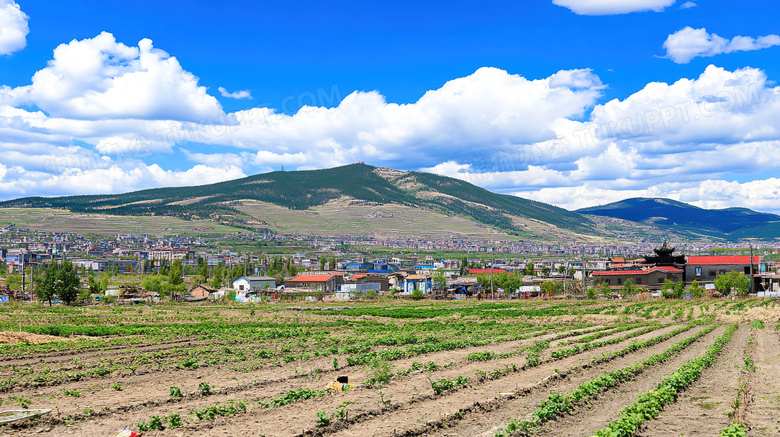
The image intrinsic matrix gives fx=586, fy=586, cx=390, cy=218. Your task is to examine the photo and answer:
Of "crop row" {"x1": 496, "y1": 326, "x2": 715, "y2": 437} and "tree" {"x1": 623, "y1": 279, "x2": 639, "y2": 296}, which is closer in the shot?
"crop row" {"x1": 496, "y1": 326, "x2": 715, "y2": 437}

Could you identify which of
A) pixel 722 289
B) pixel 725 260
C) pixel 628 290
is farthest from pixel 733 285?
pixel 725 260

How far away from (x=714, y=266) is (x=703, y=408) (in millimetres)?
88166

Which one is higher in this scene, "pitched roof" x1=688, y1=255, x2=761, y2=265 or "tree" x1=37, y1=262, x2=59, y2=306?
"pitched roof" x1=688, y1=255, x2=761, y2=265

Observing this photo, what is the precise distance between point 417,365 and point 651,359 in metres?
8.61

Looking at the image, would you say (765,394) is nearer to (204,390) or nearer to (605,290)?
(204,390)

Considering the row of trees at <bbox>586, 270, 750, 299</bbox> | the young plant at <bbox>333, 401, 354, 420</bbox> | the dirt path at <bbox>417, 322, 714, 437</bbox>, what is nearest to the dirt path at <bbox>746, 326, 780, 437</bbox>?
the dirt path at <bbox>417, 322, 714, 437</bbox>

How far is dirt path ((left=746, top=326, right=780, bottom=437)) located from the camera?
12502 millimetres

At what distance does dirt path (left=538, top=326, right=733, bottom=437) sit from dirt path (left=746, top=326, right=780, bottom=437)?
2.53 m

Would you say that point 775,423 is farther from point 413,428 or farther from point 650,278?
point 650,278

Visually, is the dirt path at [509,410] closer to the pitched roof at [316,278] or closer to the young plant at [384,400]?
the young plant at [384,400]

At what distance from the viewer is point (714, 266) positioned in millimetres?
91125

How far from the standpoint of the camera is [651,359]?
69.6 ft

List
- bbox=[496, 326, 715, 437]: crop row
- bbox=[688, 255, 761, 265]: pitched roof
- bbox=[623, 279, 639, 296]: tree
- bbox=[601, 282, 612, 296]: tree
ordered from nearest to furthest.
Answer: bbox=[496, 326, 715, 437]: crop row → bbox=[601, 282, 612, 296]: tree → bbox=[623, 279, 639, 296]: tree → bbox=[688, 255, 761, 265]: pitched roof

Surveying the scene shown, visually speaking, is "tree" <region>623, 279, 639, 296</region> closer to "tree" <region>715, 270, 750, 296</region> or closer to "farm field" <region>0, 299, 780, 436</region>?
"tree" <region>715, 270, 750, 296</region>
